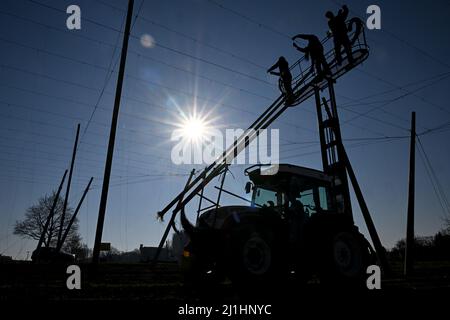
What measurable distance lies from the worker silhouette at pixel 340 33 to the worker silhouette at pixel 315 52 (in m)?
0.57

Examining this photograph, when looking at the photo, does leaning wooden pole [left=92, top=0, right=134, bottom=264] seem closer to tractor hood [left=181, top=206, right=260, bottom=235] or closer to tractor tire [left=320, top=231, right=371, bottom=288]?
tractor hood [left=181, top=206, right=260, bottom=235]

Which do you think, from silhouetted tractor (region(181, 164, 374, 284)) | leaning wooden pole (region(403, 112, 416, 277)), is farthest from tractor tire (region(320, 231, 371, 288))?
leaning wooden pole (region(403, 112, 416, 277))

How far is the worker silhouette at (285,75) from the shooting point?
1309 centimetres

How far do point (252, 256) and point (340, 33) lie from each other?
10205 mm

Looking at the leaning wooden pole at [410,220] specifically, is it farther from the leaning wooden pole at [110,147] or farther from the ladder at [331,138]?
the leaning wooden pole at [110,147]

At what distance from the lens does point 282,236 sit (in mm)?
5812

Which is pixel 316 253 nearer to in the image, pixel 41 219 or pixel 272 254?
pixel 272 254

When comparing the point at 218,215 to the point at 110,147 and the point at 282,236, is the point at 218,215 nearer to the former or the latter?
the point at 282,236

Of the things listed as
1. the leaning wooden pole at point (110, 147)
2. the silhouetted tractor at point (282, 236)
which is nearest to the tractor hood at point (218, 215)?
the silhouetted tractor at point (282, 236)

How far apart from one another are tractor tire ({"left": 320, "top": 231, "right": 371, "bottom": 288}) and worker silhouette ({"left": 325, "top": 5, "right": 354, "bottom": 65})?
26.2 feet
